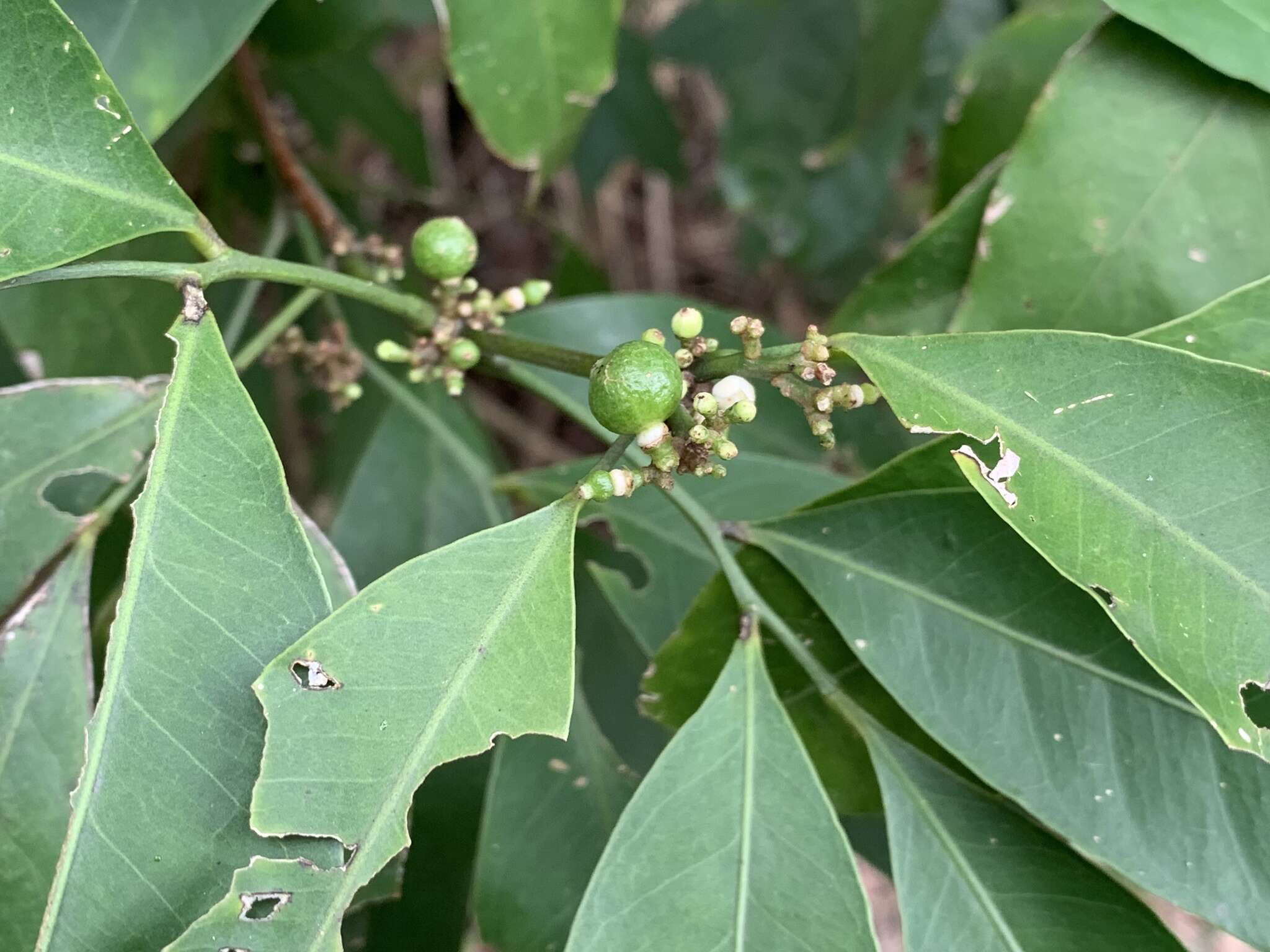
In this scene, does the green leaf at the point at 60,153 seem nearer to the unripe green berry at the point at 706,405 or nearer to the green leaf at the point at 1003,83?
the unripe green berry at the point at 706,405

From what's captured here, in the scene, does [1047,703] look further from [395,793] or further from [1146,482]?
[395,793]

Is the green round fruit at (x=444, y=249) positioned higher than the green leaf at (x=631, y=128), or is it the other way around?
the green leaf at (x=631, y=128)

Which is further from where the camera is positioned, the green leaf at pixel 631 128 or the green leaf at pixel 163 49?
the green leaf at pixel 631 128

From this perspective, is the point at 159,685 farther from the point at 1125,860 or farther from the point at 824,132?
the point at 824,132

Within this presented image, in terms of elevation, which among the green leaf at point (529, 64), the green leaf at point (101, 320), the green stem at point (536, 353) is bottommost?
the green stem at point (536, 353)

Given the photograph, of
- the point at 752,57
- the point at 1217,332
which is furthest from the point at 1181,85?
the point at 752,57

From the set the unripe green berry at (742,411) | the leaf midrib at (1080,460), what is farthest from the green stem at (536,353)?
the leaf midrib at (1080,460)

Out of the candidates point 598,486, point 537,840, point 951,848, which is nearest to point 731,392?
point 598,486
